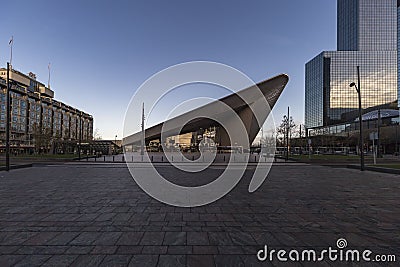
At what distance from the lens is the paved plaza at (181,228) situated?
157 inches

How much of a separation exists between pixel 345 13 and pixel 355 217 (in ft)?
443

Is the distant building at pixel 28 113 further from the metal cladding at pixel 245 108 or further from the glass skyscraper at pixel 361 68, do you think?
the glass skyscraper at pixel 361 68

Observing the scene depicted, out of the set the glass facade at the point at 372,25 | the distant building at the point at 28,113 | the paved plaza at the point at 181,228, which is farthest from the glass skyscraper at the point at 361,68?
the paved plaza at the point at 181,228

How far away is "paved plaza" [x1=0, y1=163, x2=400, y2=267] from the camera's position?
13.1 ft

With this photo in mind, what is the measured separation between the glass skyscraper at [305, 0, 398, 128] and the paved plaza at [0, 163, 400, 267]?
103m

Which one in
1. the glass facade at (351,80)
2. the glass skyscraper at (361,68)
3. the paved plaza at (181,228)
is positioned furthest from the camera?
the glass skyscraper at (361,68)

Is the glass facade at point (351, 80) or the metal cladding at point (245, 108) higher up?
the glass facade at point (351, 80)

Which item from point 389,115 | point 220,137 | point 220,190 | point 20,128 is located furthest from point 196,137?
point 220,190

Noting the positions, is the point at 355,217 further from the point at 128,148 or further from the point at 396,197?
the point at 128,148

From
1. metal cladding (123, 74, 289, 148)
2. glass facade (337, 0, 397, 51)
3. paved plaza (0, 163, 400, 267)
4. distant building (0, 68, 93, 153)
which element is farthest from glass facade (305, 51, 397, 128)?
paved plaza (0, 163, 400, 267)

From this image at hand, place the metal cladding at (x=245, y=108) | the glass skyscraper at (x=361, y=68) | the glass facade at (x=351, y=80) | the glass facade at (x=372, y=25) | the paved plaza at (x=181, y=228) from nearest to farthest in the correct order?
the paved plaza at (x=181, y=228)
the metal cladding at (x=245, y=108)
the glass facade at (x=351, y=80)
the glass skyscraper at (x=361, y=68)
the glass facade at (x=372, y=25)

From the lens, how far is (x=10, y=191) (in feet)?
31.3

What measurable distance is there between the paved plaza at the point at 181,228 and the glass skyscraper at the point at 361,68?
102520 mm

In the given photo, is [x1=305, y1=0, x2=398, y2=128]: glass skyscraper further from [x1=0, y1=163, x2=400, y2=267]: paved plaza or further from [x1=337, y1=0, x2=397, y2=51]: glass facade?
[x1=0, y1=163, x2=400, y2=267]: paved plaza
